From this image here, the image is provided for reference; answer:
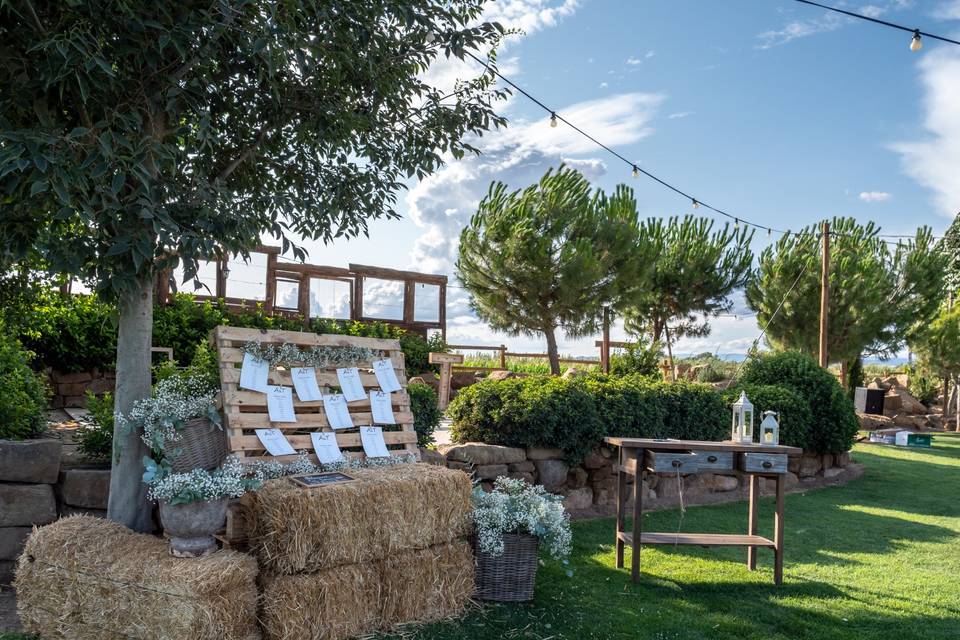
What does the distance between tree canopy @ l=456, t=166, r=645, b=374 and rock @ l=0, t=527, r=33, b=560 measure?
12.6 meters

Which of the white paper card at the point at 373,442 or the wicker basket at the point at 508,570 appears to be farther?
the white paper card at the point at 373,442

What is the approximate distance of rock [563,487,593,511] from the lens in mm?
6711

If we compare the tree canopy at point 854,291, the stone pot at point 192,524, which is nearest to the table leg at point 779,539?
the stone pot at point 192,524

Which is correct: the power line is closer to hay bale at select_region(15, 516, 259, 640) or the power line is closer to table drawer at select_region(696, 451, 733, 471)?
table drawer at select_region(696, 451, 733, 471)

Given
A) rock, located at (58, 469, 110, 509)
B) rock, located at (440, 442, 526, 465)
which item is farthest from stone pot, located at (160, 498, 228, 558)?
rock, located at (440, 442, 526, 465)

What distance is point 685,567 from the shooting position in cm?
532

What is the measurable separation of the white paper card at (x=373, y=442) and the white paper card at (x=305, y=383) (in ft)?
Result: 1.28

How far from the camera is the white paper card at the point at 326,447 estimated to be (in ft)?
14.4

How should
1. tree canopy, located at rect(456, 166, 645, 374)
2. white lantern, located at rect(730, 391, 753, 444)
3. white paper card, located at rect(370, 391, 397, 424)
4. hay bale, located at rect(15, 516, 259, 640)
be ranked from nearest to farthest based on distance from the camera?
hay bale, located at rect(15, 516, 259, 640), white paper card, located at rect(370, 391, 397, 424), white lantern, located at rect(730, 391, 753, 444), tree canopy, located at rect(456, 166, 645, 374)

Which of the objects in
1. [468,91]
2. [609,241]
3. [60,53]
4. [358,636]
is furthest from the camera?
[609,241]

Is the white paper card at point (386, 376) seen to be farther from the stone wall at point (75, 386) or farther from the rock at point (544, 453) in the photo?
the stone wall at point (75, 386)

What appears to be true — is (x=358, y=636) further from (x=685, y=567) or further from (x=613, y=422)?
(x=613, y=422)

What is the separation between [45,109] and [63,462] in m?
2.32

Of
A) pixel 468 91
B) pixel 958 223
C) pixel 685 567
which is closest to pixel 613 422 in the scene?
pixel 685 567
